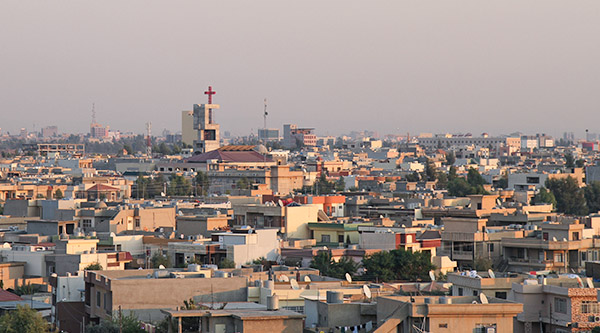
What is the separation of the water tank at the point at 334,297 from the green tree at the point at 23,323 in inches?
209

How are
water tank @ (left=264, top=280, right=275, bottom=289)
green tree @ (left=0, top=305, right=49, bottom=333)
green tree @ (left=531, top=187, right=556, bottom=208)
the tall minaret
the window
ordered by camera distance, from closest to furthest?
the window < water tank @ (left=264, top=280, right=275, bottom=289) < green tree @ (left=0, top=305, right=49, bottom=333) < green tree @ (left=531, top=187, right=556, bottom=208) < the tall minaret

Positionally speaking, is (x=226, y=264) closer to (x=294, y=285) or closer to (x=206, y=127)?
(x=294, y=285)

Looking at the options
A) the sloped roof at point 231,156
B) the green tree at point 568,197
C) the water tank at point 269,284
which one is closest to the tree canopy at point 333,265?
the water tank at point 269,284

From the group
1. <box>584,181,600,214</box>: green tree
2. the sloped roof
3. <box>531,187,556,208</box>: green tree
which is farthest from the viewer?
the sloped roof

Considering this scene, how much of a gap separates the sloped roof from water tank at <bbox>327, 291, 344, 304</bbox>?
294 feet

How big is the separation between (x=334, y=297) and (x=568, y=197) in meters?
51.5

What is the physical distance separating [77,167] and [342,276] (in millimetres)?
92571

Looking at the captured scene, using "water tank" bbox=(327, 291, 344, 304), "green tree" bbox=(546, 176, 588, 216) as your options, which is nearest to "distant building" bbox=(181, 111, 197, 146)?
"green tree" bbox=(546, 176, 588, 216)

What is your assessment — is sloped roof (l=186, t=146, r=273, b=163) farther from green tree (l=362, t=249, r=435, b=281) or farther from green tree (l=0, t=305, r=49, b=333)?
green tree (l=0, t=305, r=49, b=333)

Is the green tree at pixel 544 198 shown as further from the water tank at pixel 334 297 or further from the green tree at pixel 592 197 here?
the water tank at pixel 334 297

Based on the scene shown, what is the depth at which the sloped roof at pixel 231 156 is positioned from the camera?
369 ft

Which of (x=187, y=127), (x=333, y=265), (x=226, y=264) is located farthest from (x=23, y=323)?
(x=187, y=127)

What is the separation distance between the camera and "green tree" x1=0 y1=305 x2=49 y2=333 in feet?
76.0

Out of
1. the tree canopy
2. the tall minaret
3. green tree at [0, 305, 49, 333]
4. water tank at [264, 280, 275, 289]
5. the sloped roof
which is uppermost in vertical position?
the tall minaret
